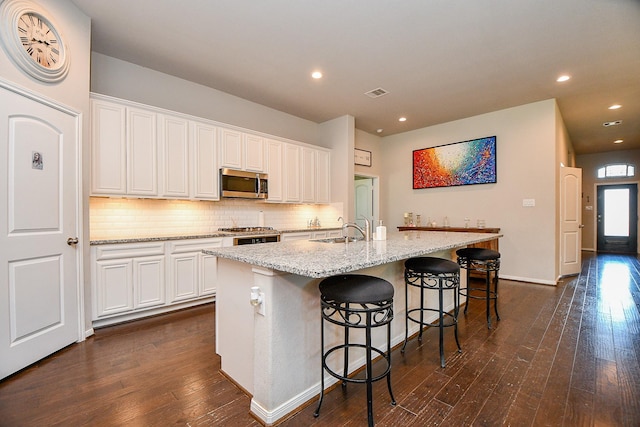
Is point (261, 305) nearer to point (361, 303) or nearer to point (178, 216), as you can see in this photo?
point (361, 303)

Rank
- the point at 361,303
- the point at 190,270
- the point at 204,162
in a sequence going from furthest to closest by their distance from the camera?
the point at 204,162 → the point at 190,270 → the point at 361,303

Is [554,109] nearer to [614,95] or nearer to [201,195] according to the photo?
[614,95]

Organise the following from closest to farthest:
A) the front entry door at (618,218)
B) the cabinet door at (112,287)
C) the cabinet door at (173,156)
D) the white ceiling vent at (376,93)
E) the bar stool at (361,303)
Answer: the bar stool at (361,303), the cabinet door at (112,287), the cabinet door at (173,156), the white ceiling vent at (376,93), the front entry door at (618,218)

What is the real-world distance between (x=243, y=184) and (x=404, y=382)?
10.2 feet

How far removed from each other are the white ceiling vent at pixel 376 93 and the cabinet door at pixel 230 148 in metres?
1.96

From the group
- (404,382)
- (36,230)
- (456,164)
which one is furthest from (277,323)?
(456,164)

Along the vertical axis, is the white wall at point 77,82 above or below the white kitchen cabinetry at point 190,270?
above

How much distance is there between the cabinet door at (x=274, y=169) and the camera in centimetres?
442

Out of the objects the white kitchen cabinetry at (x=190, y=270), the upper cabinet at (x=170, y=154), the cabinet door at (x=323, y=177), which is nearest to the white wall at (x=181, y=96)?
the upper cabinet at (x=170, y=154)

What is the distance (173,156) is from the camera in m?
3.42

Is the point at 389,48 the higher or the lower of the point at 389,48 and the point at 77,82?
the higher

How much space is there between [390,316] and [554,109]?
4738mm

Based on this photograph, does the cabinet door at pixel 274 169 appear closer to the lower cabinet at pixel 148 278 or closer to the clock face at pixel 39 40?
the lower cabinet at pixel 148 278

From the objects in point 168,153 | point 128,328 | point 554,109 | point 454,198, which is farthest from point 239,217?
point 554,109
